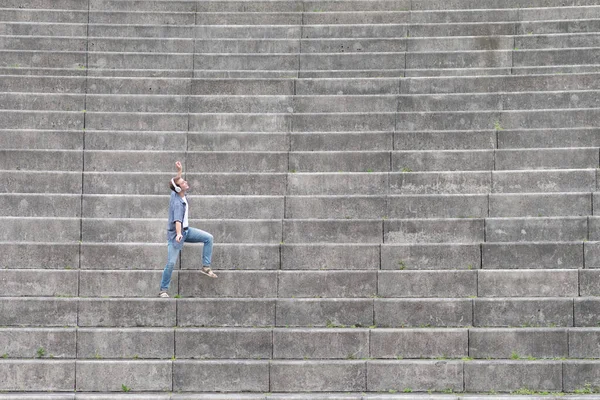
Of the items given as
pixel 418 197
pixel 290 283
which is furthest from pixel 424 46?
pixel 290 283

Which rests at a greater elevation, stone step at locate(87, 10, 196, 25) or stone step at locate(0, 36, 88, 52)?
stone step at locate(87, 10, 196, 25)

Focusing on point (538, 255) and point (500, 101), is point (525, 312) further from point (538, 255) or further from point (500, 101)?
point (500, 101)

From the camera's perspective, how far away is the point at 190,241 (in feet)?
38.5

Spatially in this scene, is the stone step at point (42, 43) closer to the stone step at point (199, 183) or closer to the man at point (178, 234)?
the stone step at point (199, 183)

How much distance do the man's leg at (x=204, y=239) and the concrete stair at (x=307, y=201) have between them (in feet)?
1.41

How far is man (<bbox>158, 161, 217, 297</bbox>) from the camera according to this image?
37.7ft

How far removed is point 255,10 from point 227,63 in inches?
71.5

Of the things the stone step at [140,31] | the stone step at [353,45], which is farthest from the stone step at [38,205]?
the stone step at [353,45]

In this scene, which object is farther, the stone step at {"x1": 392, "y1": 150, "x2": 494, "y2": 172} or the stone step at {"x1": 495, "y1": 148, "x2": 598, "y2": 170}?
the stone step at {"x1": 392, "y1": 150, "x2": 494, "y2": 172}

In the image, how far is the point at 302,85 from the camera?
14945 mm

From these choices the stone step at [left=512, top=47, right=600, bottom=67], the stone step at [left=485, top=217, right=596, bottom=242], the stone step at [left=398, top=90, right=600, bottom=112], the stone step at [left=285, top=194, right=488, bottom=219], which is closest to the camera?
the stone step at [left=485, top=217, right=596, bottom=242]

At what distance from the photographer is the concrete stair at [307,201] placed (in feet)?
36.7

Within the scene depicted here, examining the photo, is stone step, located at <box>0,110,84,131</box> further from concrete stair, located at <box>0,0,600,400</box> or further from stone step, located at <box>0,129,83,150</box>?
stone step, located at <box>0,129,83,150</box>

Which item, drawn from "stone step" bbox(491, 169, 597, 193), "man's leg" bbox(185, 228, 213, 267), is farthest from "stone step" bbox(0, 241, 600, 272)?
"stone step" bbox(491, 169, 597, 193)
